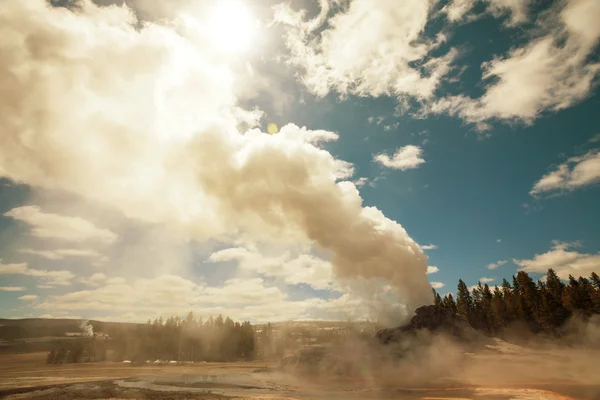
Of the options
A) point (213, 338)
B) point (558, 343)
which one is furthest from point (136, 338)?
point (558, 343)

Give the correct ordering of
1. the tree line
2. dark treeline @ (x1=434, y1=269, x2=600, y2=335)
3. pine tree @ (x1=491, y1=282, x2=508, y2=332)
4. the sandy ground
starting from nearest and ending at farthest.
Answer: the sandy ground < dark treeline @ (x1=434, y1=269, x2=600, y2=335) < pine tree @ (x1=491, y1=282, x2=508, y2=332) < the tree line

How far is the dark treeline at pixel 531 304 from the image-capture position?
81.6 metres

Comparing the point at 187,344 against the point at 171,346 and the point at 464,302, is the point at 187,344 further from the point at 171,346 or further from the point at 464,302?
the point at 464,302

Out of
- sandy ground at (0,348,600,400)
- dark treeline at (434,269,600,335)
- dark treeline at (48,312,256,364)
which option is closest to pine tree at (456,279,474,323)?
dark treeline at (434,269,600,335)

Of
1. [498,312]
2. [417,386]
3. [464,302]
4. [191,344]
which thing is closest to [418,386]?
[417,386]

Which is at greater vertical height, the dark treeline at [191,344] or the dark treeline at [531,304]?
the dark treeline at [531,304]

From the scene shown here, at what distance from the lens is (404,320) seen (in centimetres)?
6925

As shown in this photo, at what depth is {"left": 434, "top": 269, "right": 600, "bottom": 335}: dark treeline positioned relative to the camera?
8162 centimetres

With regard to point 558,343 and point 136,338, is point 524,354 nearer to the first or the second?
point 558,343

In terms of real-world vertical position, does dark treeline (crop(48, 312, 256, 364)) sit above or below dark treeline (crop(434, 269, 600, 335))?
below

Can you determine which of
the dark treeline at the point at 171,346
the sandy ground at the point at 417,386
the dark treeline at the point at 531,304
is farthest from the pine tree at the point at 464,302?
the dark treeline at the point at 171,346

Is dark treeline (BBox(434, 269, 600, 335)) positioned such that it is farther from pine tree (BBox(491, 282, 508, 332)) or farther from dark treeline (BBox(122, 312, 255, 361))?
dark treeline (BBox(122, 312, 255, 361))

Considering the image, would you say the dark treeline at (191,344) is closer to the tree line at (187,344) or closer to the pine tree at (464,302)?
the tree line at (187,344)

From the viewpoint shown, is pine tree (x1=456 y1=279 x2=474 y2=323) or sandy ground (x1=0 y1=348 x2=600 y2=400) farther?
pine tree (x1=456 y1=279 x2=474 y2=323)
